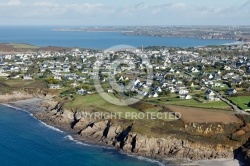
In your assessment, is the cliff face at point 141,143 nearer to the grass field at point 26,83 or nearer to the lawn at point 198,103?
the lawn at point 198,103

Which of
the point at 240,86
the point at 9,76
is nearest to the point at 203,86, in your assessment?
the point at 240,86

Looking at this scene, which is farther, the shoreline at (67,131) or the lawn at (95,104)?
the lawn at (95,104)

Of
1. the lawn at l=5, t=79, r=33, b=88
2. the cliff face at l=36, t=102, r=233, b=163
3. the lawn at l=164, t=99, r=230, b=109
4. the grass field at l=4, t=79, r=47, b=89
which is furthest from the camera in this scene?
the lawn at l=5, t=79, r=33, b=88

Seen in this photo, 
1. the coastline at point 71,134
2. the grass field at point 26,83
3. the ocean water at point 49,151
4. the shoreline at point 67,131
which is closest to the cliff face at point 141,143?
the coastline at point 71,134

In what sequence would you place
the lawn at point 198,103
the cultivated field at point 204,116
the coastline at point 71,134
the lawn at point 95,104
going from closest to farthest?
the coastline at point 71,134 → the cultivated field at point 204,116 → the lawn at point 95,104 → the lawn at point 198,103

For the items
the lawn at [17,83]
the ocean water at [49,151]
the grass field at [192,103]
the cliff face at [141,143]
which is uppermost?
the grass field at [192,103]

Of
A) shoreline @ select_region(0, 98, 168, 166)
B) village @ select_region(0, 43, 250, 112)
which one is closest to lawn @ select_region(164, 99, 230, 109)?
village @ select_region(0, 43, 250, 112)

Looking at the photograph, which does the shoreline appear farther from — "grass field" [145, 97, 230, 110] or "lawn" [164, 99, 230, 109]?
"lawn" [164, 99, 230, 109]
